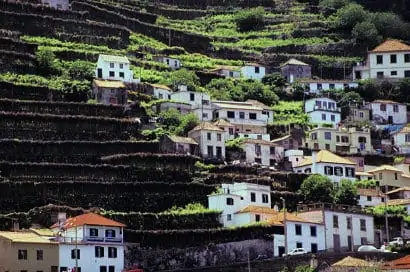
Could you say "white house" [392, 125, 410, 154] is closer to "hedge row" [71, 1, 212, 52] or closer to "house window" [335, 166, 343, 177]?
"house window" [335, 166, 343, 177]

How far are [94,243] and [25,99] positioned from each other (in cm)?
1774

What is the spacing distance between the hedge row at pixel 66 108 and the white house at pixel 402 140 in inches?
852

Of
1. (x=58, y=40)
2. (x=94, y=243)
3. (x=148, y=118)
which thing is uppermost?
(x=58, y=40)

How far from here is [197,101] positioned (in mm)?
96375

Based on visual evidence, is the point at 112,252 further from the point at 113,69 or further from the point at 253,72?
the point at 253,72

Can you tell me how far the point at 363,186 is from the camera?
88.2 m

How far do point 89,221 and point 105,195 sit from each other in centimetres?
619

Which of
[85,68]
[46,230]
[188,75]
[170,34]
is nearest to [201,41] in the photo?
[170,34]

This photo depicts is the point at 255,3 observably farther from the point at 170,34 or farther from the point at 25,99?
the point at 25,99

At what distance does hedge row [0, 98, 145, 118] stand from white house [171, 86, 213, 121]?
26.6 feet

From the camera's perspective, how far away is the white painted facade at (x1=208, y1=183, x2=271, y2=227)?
7850 centimetres

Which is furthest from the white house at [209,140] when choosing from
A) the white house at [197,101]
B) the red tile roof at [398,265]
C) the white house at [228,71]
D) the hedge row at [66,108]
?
the red tile roof at [398,265]

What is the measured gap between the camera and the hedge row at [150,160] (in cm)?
8100

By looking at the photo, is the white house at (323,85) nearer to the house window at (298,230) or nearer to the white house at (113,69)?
the white house at (113,69)
